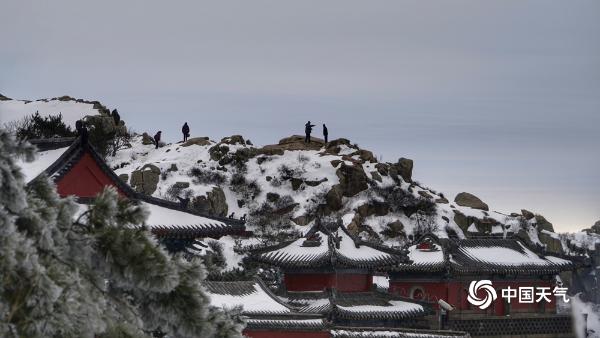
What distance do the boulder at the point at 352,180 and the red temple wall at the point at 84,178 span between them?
53.3 metres

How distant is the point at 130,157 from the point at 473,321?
169 feet

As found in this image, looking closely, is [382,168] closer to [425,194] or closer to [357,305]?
[425,194]

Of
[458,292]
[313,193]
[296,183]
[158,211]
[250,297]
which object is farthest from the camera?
[296,183]

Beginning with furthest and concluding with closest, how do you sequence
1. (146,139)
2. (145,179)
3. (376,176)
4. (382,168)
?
(146,139)
(382,168)
(376,176)
(145,179)

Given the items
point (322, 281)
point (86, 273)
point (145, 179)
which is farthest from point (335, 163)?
point (86, 273)

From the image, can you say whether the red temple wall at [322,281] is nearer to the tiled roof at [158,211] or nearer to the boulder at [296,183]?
the tiled roof at [158,211]

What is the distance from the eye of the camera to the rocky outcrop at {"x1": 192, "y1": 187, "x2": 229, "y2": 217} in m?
68.2

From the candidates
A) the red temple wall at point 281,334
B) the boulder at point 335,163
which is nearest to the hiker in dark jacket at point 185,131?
the boulder at point 335,163

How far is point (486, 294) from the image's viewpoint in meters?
42.7

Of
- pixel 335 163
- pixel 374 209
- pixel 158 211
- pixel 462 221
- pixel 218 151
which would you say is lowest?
pixel 158 211

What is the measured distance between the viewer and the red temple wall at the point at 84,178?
21125 millimetres

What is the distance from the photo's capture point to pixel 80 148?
2108 centimetres

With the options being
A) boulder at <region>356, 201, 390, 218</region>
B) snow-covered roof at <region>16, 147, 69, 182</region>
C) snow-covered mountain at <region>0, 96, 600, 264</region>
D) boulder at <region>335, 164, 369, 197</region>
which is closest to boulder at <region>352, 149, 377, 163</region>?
snow-covered mountain at <region>0, 96, 600, 264</region>

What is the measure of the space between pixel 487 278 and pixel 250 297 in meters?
17.6
